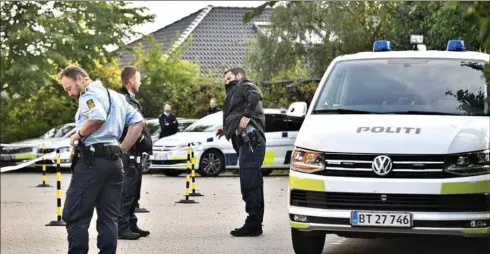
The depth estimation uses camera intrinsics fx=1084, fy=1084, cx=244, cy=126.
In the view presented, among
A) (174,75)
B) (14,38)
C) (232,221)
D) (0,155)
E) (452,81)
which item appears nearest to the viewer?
(452,81)

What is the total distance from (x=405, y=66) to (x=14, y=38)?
2202 centimetres

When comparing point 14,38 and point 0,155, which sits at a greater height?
point 14,38

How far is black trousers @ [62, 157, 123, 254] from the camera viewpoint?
27.6 ft

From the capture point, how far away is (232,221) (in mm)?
13609

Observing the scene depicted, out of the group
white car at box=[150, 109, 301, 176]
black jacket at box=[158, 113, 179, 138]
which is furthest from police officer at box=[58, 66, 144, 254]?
black jacket at box=[158, 113, 179, 138]

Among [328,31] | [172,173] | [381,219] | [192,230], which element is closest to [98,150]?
[381,219]

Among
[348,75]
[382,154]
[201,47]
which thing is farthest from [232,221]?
[201,47]

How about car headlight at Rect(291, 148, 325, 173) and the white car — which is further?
the white car

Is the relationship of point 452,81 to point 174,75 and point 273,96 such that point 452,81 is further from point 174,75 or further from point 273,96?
point 174,75

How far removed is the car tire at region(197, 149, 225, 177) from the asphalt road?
14.4 feet

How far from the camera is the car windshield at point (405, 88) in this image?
31.7 feet

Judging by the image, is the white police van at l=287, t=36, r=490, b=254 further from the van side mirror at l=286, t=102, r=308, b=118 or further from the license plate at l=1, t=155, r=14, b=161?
the license plate at l=1, t=155, r=14, b=161

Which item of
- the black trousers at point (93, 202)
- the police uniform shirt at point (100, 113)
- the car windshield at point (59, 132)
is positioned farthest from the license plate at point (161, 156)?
the black trousers at point (93, 202)

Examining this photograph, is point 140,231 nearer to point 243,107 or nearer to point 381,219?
point 243,107
